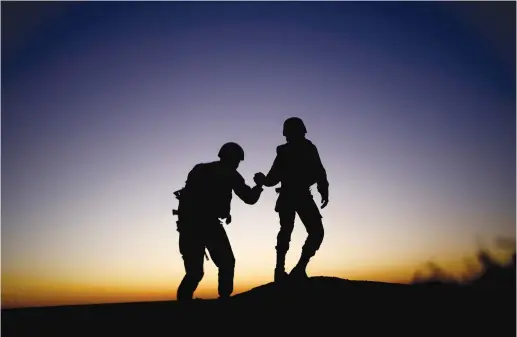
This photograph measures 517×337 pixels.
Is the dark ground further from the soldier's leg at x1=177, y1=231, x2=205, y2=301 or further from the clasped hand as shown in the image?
the clasped hand

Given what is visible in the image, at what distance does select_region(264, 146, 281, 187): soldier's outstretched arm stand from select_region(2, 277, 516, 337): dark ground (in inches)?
82.3

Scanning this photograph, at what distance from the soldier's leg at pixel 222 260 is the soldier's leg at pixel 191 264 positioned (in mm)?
181

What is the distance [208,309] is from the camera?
6.80 meters

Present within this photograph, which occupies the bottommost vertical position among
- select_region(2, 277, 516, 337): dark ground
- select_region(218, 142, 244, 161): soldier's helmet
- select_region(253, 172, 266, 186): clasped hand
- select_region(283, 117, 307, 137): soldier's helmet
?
select_region(2, 277, 516, 337): dark ground

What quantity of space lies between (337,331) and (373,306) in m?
1.19

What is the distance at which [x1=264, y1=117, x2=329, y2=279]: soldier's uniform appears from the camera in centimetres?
910

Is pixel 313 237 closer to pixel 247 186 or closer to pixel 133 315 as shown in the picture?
pixel 247 186

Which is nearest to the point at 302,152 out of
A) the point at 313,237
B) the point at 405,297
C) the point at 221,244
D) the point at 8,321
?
the point at 313,237

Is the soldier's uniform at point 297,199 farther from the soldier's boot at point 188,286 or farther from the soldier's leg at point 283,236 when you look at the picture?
the soldier's boot at point 188,286

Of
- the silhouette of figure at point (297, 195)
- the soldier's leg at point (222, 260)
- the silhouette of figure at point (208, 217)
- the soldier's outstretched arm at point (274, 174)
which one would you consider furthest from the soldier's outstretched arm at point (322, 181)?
the soldier's leg at point (222, 260)

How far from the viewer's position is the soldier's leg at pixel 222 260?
8.39 metres

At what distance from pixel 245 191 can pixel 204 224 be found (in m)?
1.01

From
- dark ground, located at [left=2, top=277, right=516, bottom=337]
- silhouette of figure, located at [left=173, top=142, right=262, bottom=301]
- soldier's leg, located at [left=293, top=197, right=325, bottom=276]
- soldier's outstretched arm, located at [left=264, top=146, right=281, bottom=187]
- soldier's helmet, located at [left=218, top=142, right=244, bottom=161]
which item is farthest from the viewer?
soldier's outstretched arm, located at [left=264, top=146, right=281, bottom=187]

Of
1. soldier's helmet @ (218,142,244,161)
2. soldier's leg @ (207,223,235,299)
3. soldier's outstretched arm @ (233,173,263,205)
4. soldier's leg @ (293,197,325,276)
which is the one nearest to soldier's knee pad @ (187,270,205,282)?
soldier's leg @ (207,223,235,299)
